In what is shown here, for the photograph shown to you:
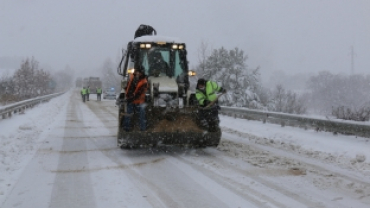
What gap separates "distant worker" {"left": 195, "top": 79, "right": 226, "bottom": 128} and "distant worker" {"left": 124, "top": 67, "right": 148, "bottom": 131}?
1279 mm

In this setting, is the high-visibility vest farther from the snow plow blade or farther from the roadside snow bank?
the roadside snow bank

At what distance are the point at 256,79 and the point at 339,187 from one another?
37.1 metres

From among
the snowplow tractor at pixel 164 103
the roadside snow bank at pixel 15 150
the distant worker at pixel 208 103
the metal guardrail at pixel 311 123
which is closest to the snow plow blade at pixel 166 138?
the snowplow tractor at pixel 164 103

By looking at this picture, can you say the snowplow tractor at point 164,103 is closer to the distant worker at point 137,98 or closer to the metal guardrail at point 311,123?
the distant worker at point 137,98

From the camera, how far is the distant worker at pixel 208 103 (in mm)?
8164

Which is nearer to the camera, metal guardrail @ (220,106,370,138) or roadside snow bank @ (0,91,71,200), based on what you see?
roadside snow bank @ (0,91,71,200)

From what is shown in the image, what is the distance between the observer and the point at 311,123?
11531 mm

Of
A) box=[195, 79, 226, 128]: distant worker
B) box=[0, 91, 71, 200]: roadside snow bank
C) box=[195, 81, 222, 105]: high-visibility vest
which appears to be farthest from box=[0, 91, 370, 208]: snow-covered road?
box=[195, 81, 222, 105]: high-visibility vest

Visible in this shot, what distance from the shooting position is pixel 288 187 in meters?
5.43

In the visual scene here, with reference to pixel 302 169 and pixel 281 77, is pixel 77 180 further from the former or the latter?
pixel 281 77

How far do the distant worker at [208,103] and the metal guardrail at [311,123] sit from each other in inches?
158

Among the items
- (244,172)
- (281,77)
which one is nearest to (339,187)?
(244,172)

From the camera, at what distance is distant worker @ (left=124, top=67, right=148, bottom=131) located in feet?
25.7

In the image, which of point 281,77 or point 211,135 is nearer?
point 211,135
